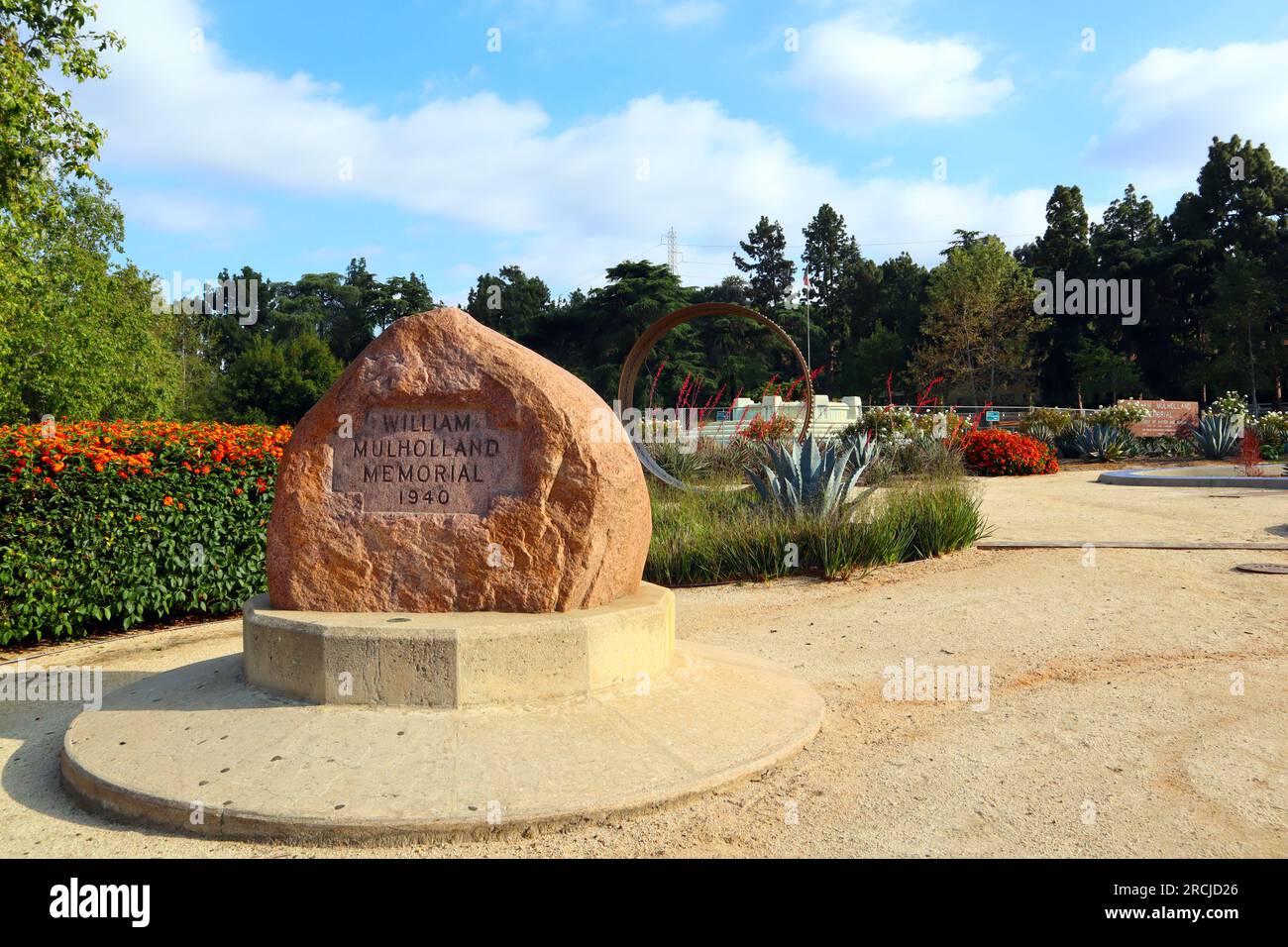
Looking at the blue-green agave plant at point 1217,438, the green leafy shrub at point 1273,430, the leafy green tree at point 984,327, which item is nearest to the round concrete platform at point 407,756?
the blue-green agave plant at point 1217,438

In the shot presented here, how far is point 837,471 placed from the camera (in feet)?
30.3

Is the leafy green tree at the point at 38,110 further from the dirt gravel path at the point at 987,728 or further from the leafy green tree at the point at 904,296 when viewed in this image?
the leafy green tree at the point at 904,296

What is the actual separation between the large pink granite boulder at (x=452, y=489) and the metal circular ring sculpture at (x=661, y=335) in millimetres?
6725

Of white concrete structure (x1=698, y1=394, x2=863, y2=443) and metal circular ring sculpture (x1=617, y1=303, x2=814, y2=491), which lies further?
white concrete structure (x1=698, y1=394, x2=863, y2=443)

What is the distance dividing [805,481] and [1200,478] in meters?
8.63

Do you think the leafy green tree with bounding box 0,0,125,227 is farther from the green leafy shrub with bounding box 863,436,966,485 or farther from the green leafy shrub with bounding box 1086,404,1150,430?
the green leafy shrub with bounding box 1086,404,1150,430

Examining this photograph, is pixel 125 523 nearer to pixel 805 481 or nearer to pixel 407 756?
pixel 407 756

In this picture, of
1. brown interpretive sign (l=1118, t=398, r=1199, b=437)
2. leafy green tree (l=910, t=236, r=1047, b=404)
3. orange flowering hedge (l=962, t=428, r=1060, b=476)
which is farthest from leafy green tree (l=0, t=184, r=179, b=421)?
leafy green tree (l=910, t=236, r=1047, b=404)

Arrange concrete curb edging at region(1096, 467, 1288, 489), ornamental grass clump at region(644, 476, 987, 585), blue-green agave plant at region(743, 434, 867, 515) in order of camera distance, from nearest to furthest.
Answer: ornamental grass clump at region(644, 476, 987, 585), blue-green agave plant at region(743, 434, 867, 515), concrete curb edging at region(1096, 467, 1288, 489)

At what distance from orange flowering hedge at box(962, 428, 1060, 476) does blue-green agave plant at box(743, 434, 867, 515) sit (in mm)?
8931

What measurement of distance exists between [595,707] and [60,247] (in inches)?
843

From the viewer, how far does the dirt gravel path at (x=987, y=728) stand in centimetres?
311

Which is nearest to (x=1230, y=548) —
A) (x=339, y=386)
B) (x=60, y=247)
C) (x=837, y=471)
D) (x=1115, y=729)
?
(x=837, y=471)

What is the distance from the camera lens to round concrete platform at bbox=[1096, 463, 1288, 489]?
44.4 ft
